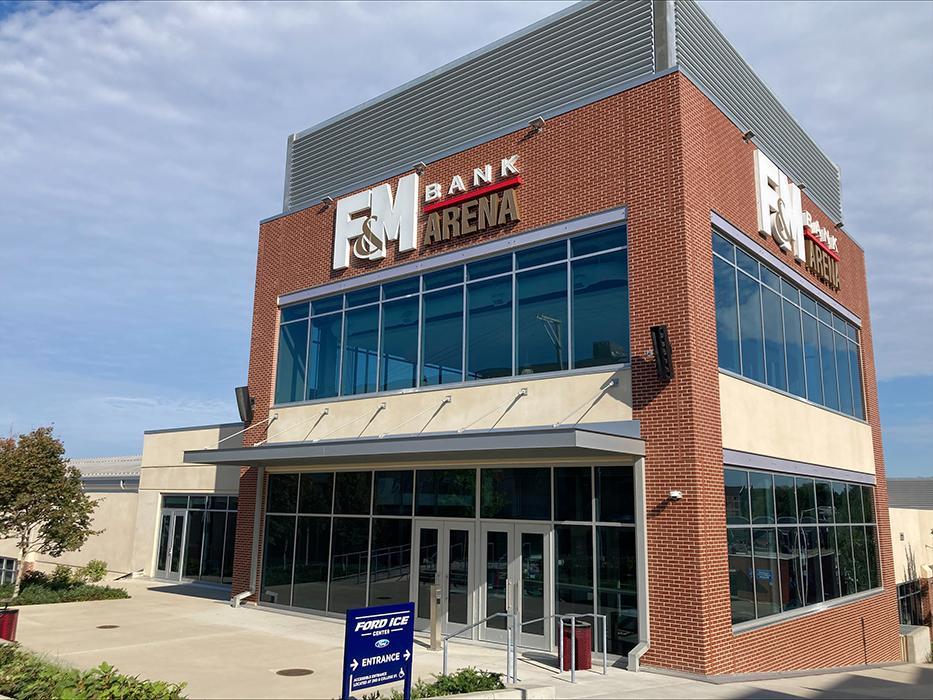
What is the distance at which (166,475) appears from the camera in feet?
101

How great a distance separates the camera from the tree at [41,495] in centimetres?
2298

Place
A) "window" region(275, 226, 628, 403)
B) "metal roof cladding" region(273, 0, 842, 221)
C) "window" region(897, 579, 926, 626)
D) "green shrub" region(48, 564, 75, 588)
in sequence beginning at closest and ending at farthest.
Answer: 1. "window" region(275, 226, 628, 403)
2. "metal roof cladding" region(273, 0, 842, 221)
3. "green shrub" region(48, 564, 75, 588)
4. "window" region(897, 579, 926, 626)

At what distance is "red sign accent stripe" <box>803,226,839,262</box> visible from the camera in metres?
22.1

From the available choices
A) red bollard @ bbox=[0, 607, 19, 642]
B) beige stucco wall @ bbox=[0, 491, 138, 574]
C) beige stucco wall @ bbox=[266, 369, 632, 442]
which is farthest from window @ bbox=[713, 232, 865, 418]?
beige stucco wall @ bbox=[0, 491, 138, 574]

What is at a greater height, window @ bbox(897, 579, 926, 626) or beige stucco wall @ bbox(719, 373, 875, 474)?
beige stucco wall @ bbox(719, 373, 875, 474)

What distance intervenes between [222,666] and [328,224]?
42.7 ft

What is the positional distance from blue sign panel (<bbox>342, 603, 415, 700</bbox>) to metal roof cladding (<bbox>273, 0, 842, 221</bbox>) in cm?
1219

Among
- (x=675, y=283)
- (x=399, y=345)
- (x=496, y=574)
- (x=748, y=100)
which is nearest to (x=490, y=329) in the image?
(x=399, y=345)

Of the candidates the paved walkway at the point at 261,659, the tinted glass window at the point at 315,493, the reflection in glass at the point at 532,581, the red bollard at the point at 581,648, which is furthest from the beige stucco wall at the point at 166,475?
the red bollard at the point at 581,648

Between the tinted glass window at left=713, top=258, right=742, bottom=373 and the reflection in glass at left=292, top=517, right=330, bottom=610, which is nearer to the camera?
the tinted glass window at left=713, top=258, right=742, bottom=373

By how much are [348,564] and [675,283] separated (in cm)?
1098

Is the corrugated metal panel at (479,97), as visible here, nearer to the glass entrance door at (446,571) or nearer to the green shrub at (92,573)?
the glass entrance door at (446,571)

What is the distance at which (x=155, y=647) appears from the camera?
15898 mm

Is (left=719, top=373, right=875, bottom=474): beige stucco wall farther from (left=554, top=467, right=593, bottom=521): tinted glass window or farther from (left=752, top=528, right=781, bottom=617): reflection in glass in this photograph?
(left=554, top=467, right=593, bottom=521): tinted glass window
